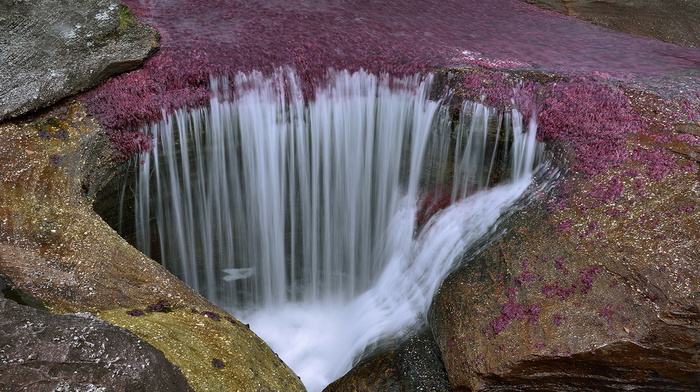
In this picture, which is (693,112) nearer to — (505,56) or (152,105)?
(505,56)

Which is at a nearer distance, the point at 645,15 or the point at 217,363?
the point at 217,363

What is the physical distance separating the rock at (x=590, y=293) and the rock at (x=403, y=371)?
0.20m

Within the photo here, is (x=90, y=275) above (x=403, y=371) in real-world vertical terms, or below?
above

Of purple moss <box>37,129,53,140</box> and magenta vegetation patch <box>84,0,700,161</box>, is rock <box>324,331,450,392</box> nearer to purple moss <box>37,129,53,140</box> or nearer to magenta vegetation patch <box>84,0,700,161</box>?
magenta vegetation patch <box>84,0,700,161</box>

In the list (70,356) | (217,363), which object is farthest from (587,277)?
(70,356)

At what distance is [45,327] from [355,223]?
18.5ft

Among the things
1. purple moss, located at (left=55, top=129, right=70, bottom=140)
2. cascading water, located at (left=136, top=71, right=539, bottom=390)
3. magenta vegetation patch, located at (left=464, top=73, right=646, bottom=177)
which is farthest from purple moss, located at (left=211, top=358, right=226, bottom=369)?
magenta vegetation patch, located at (left=464, top=73, right=646, bottom=177)

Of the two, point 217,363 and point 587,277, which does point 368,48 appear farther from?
point 217,363

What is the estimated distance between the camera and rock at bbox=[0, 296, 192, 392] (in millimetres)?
3102

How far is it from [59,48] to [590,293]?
719cm

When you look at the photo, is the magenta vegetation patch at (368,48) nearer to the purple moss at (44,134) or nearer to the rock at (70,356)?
the purple moss at (44,134)

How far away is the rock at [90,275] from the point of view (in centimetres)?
479

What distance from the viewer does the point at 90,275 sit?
5.28 m

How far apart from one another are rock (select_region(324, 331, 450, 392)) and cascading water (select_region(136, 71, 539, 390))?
29.8 inches
